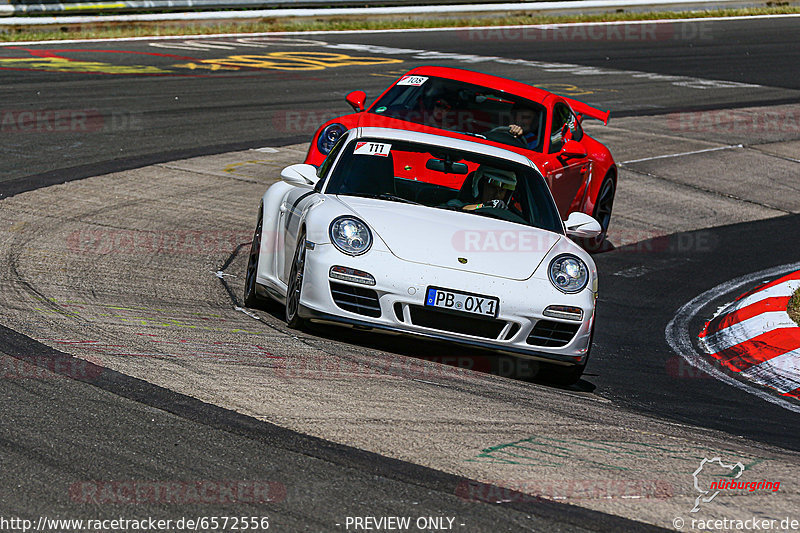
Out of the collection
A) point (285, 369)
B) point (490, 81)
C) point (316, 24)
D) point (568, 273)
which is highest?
point (490, 81)

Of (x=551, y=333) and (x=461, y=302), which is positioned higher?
(x=461, y=302)

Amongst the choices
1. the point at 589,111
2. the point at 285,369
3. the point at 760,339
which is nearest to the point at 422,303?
the point at 285,369

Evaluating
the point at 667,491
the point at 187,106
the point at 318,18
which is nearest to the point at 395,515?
the point at 667,491

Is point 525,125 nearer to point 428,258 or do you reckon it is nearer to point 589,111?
point 589,111

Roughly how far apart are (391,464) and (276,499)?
1.95 feet

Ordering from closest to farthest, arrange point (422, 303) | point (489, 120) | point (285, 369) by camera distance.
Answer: point (285, 369) < point (422, 303) < point (489, 120)

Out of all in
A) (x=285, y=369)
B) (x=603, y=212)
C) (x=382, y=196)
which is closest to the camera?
(x=285, y=369)

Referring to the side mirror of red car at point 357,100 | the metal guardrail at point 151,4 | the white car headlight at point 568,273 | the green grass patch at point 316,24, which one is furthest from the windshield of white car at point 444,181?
the metal guardrail at point 151,4

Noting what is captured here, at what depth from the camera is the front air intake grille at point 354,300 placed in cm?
619

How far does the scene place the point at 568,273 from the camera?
6.50m

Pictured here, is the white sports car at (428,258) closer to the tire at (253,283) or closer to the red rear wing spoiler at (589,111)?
the tire at (253,283)

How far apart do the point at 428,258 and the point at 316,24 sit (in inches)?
832

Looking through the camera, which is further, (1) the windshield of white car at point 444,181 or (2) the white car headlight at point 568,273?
(1) the windshield of white car at point 444,181

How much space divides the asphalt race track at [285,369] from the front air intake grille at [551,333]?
289mm
